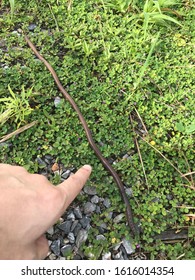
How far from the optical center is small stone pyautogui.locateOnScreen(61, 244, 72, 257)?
276cm

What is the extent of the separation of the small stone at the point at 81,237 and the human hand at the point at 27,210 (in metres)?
0.51

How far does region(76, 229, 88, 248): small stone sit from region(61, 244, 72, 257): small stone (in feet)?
0.21

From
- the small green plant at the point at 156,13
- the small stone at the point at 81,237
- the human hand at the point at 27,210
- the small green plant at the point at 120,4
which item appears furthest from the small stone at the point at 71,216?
the small green plant at the point at 120,4

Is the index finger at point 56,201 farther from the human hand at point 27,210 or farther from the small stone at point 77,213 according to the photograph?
the small stone at point 77,213

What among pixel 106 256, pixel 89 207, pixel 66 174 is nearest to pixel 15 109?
pixel 66 174

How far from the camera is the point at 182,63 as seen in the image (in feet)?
11.9

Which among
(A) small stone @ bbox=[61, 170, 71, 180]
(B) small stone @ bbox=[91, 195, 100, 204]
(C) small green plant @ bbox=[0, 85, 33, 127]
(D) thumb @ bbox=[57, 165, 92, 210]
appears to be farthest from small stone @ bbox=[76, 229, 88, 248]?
(C) small green plant @ bbox=[0, 85, 33, 127]

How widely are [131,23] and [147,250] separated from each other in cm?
205

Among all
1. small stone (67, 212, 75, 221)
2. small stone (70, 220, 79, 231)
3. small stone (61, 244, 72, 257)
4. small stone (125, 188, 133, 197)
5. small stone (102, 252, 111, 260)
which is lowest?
small stone (102, 252, 111, 260)

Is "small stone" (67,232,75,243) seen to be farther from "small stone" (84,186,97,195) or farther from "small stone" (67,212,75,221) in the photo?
"small stone" (84,186,97,195)

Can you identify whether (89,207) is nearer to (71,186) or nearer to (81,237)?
(81,237)

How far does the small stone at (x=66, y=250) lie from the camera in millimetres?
2756

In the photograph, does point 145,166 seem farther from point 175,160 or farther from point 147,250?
point 147,250

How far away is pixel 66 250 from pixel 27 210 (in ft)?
2.40
